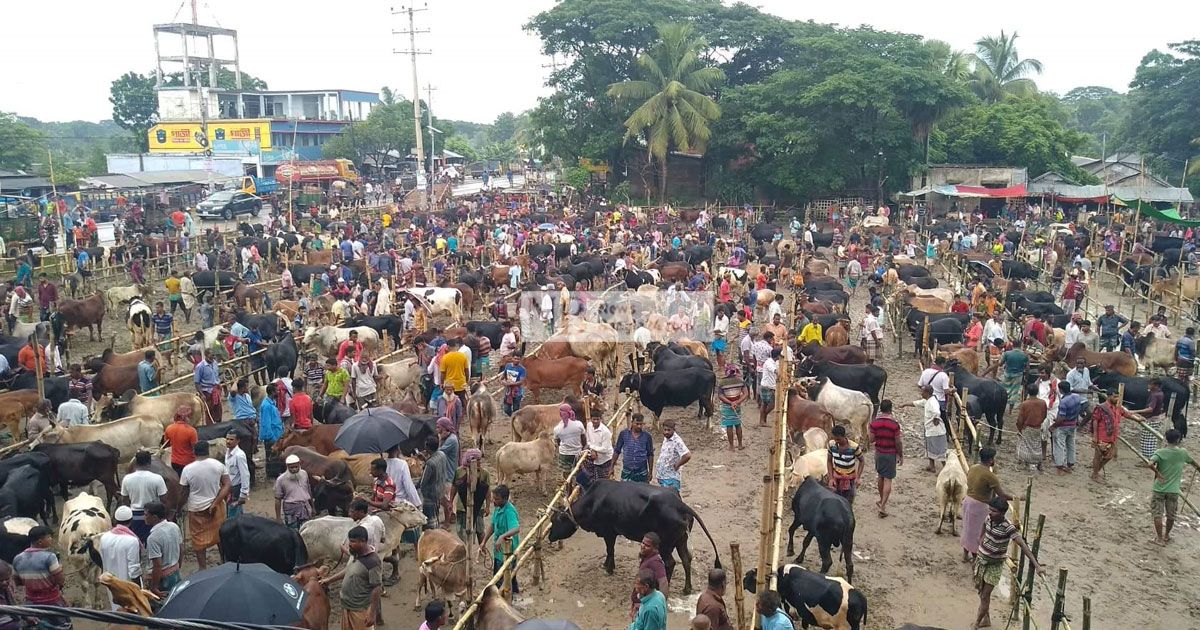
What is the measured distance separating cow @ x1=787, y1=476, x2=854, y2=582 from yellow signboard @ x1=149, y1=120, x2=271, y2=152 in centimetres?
5603

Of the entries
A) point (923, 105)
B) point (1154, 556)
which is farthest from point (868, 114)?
point (1154, 556)

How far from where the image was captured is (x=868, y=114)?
40.3 m

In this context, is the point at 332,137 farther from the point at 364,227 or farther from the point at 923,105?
the point at 923,105

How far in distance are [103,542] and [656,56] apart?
3830cm

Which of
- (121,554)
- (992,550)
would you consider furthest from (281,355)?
(992,550)

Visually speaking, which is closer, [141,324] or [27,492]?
[27,492]

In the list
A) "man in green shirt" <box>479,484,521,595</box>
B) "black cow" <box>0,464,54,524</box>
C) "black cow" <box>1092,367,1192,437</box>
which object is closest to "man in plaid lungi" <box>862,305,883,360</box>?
"black cow" <box>1092,367,1192,437</box>

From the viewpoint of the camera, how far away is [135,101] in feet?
225

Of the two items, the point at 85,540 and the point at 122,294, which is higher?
the point at 122,294

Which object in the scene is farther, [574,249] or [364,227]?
[364,227]

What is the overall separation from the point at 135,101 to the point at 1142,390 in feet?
238

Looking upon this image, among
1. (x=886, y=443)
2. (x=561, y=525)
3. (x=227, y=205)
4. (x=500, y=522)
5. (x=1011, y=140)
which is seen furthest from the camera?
(x=1011, y=140)

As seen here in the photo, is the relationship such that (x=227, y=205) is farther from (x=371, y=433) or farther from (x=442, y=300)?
(x=371, y=433)

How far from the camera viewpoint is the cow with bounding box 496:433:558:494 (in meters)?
11.5
